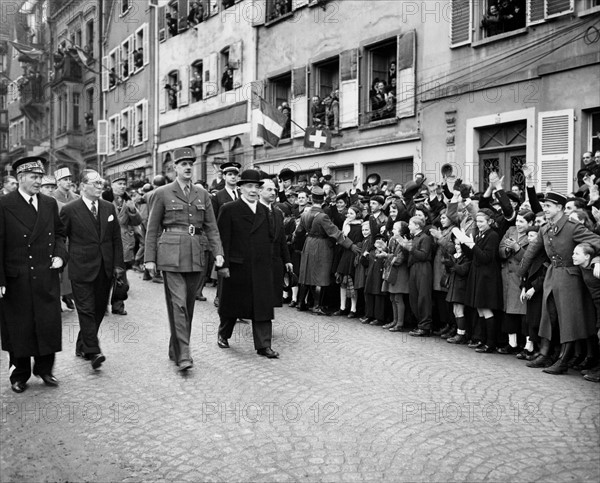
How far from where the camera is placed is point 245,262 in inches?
337

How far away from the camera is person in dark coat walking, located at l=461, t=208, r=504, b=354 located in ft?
29.3

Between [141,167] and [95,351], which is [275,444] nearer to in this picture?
[95,351]

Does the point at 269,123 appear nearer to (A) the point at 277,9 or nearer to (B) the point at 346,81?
(B) the point at 346,81

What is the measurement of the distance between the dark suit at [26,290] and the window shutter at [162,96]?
2581 centimetres

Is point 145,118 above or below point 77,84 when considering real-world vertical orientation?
below

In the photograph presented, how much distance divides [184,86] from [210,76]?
258 cm

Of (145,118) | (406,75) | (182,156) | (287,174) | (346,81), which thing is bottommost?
(182,156)

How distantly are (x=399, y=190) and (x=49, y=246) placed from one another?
24.7 feet

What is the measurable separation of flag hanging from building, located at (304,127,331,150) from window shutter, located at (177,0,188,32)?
12631 mm

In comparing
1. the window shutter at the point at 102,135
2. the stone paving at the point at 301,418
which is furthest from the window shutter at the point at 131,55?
the stone paving at the point at 301,418

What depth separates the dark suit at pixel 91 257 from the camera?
774 cm

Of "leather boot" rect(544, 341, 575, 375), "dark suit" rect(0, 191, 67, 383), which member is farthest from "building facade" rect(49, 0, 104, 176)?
"leather boot" rect(544, 341, 575, 375)

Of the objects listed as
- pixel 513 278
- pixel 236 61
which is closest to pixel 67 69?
pixel 236 61

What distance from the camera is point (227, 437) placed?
5.30 meters
